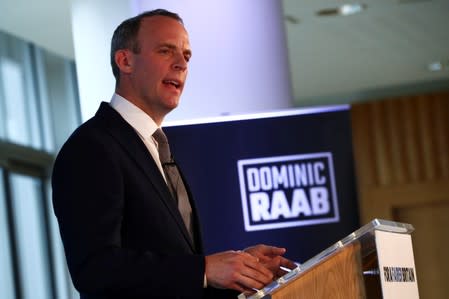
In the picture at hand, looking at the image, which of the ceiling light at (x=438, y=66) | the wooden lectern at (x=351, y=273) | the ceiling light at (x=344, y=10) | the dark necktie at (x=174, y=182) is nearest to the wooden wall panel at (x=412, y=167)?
the ceiling light at (x=438, y=66)

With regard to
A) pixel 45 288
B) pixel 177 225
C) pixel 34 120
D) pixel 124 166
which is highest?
pixel 34 120

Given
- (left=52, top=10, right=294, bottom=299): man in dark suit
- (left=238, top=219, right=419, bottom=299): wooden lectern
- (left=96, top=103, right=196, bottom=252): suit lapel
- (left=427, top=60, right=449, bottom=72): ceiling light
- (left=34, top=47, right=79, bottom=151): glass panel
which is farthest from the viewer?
(left=427, top=60, right=449, bottom=72): ceiling light

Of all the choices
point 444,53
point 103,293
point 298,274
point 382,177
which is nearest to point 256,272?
point 298,274

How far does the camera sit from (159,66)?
2764 mm

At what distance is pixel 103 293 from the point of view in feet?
7.79

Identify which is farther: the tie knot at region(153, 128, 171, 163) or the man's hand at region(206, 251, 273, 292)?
the tie knot at region(153, 128, 171, 163)

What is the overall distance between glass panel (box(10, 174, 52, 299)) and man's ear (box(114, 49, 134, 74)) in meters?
6.18

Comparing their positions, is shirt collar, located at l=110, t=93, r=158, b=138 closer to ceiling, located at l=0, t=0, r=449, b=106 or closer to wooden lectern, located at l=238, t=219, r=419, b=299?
wooden lectern, located at l=238, t=219, r=419, b=299

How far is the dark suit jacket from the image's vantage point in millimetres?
2328

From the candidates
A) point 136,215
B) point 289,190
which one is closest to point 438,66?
point 289,190

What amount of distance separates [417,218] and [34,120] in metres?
5.08

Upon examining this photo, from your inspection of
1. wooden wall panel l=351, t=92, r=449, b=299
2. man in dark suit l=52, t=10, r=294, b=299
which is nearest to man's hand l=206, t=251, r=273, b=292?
man in dark suit l=52, t=10, r=294, b=299

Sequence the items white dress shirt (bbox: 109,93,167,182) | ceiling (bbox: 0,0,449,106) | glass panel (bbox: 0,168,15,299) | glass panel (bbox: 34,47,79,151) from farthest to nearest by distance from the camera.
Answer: glass panel (bbox: 34,47,79,151) → glass panel (bbox: 0,168,15,299) → ceiling (bbox: 0,0,449,106) → white dress shirt (bbox: 109,93,167,182)

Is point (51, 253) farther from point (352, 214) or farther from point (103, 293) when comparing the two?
point (103, 293)
